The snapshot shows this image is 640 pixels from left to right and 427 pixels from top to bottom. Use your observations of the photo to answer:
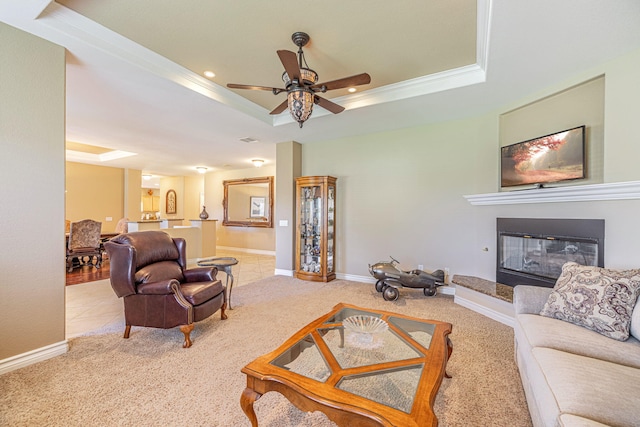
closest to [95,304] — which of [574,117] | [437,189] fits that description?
[437,189]

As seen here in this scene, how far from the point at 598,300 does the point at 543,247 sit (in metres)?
1.53

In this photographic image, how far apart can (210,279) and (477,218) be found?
12.4 ft

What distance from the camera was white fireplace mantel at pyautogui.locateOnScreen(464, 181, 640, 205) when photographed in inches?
92.8

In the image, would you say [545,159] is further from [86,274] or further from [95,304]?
[86,274]

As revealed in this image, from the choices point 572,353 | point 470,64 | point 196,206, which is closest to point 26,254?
point 572,353

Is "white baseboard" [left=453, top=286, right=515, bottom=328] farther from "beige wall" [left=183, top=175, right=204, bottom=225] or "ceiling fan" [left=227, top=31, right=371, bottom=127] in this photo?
"beige wall" [left=183, top=175, right=204, bottom=225]

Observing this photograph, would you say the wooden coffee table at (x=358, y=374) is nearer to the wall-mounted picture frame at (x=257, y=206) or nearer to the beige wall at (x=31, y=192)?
the beige wall at (x=31, y=192)

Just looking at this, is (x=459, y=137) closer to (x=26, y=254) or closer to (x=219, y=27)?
(x=219, y=27)

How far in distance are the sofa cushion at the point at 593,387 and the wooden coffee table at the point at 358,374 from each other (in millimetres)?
498

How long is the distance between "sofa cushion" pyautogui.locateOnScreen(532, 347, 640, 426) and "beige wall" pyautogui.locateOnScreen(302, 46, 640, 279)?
66.0 inches

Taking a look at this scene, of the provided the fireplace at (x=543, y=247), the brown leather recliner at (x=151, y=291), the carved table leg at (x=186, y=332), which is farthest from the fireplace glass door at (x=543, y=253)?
the carved table leg at (x=186, y=332)

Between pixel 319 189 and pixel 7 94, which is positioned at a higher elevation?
pixel 7 94

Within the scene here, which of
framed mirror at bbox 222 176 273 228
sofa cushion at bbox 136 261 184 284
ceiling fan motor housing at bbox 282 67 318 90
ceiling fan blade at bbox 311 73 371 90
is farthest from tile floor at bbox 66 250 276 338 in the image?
ceiling fan blade at bbox 311 73 371 90

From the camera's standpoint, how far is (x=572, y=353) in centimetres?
160
